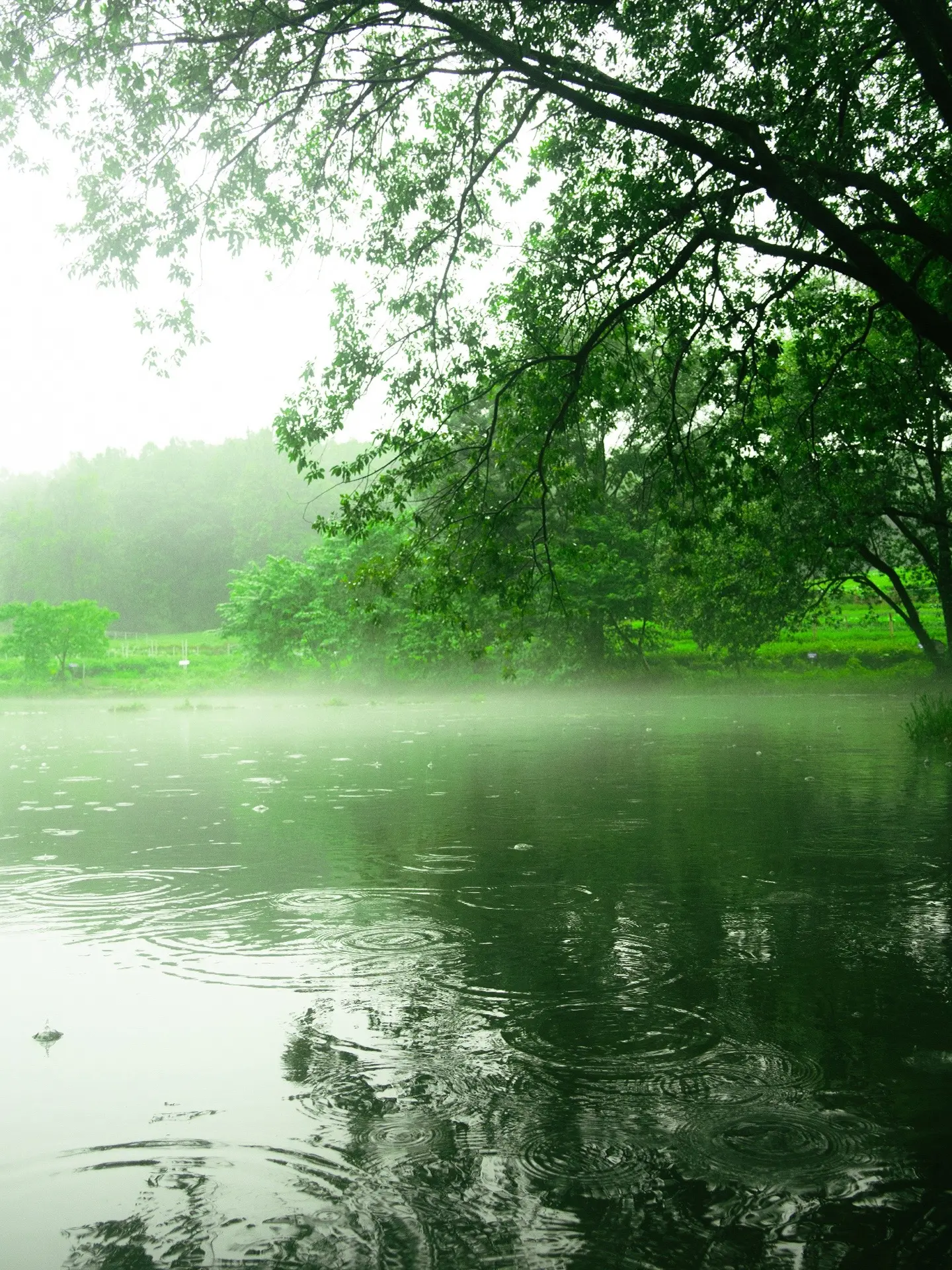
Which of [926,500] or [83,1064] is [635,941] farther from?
[926,500]

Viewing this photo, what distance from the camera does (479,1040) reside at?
5004 millimetres

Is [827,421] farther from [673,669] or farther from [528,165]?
[673,669]

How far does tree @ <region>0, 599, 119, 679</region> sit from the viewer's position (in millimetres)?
50562

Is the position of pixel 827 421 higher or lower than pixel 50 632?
higher

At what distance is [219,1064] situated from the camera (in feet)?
15.5

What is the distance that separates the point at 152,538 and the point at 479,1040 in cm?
11046

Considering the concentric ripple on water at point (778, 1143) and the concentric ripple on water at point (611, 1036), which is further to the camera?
the concentric ripple on water at point (611, 1036)

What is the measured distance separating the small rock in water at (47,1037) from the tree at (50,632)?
1905 inches

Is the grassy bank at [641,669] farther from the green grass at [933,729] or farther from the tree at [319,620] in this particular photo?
the green grass at [933,729]

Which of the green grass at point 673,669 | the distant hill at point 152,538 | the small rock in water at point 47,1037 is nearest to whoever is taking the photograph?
the small rock in water at point 47,1037

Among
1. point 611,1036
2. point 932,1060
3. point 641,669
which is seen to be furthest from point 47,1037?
point 641,669

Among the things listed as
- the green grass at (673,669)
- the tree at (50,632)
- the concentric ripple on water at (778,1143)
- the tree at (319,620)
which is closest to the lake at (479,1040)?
the concentric ripple on water at (778,1143)

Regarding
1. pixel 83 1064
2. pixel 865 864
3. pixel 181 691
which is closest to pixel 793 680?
pixel 181 691

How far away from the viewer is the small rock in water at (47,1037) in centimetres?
505
